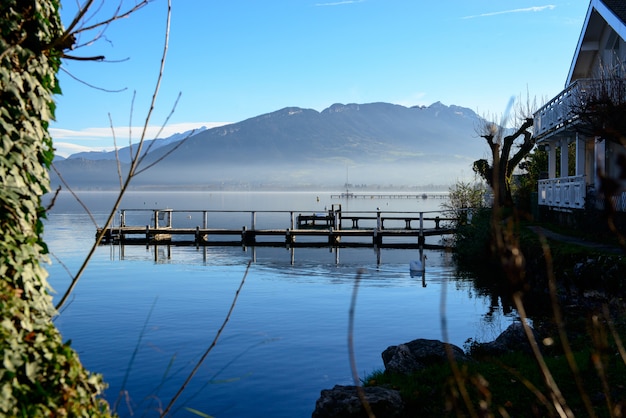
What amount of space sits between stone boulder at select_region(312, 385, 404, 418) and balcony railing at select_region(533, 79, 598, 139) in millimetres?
19030

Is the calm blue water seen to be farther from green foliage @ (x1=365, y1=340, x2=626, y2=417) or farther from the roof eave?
the roof eave

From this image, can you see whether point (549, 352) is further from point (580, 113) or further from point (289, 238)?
point (289, 238)

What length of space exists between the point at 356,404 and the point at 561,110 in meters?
23.8

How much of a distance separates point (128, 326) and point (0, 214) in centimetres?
1498

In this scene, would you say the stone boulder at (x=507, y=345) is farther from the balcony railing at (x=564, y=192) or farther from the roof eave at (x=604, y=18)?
the roof eave at (x=604, y=18)

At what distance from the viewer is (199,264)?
34188 millimetres

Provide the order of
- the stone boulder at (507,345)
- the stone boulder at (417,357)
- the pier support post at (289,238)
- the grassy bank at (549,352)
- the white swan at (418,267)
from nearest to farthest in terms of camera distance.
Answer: the grassy bank at (549,352)
the stone boulder at (417,357)
the stone boulder at (507,345)
the white swan at (418,267)
the pier support post at (289,238)

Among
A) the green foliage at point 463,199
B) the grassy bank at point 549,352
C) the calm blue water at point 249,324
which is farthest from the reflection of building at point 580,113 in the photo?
the green foliage at point 463,199

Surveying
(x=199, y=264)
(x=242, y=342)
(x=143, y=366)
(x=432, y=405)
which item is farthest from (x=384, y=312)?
(x=199, y=264)

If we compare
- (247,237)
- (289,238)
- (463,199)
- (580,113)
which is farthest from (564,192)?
(247,237)

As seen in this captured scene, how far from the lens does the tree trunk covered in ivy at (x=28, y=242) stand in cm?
401

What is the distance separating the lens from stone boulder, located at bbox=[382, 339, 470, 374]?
1176 cm

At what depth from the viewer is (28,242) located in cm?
434

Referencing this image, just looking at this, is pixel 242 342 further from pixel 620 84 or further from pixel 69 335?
pixel 620 84
